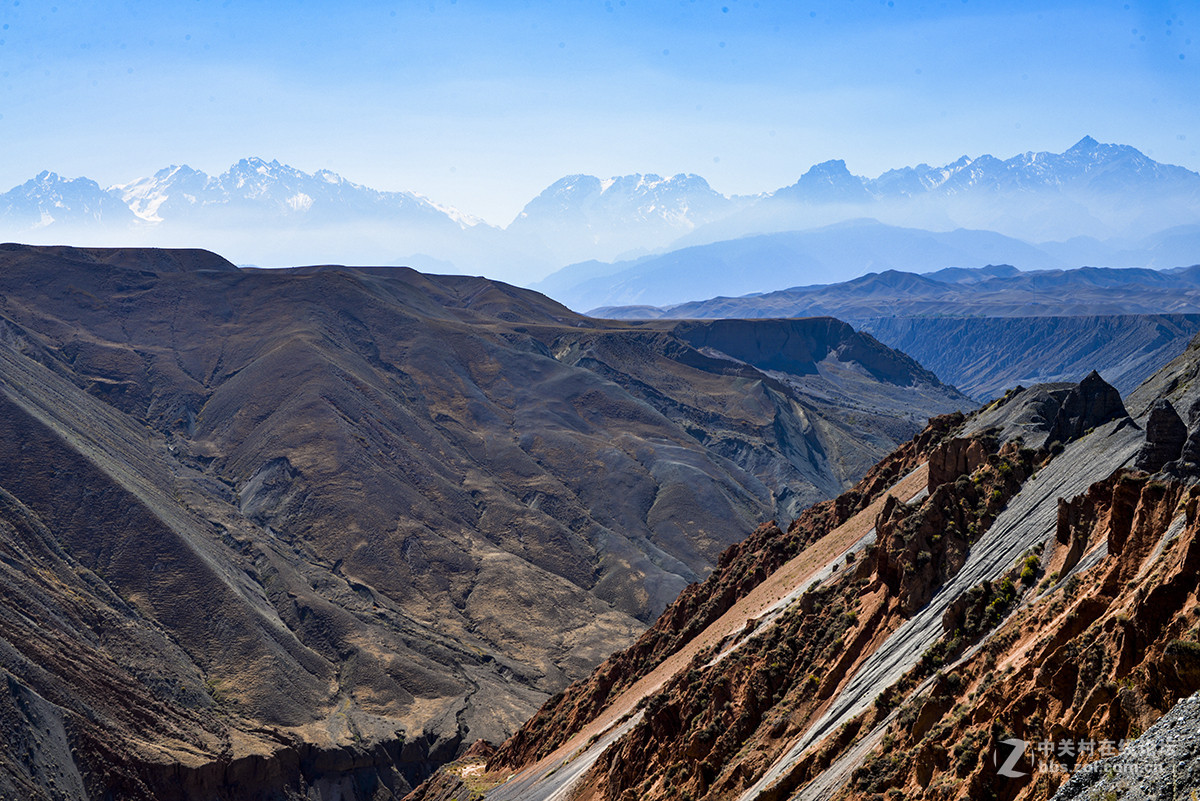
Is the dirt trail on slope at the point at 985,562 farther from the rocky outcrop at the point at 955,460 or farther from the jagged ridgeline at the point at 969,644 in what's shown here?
the rocky outcrop at the point at 955,460

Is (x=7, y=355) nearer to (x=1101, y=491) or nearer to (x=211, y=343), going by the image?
(x=211, y=343)

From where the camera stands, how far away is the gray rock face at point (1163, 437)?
22359 millimetres

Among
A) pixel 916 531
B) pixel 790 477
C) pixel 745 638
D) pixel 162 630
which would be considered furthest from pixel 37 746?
pixel 790 477

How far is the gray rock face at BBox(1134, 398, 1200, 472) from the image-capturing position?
22359mm

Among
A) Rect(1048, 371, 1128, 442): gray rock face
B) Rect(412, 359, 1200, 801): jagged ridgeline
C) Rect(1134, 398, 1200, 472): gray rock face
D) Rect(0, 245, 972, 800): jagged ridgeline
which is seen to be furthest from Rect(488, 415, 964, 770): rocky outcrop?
Rect(1134, 398, 1200, 472): gray rock face

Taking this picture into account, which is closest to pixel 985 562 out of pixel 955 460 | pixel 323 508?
pixel 955 460

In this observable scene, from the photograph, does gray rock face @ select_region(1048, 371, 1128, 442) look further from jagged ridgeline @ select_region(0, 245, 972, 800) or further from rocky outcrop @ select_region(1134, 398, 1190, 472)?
jagged ridgeline @ select_region(0, 245, 972, 800)

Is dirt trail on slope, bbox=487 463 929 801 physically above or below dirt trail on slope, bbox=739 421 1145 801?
below

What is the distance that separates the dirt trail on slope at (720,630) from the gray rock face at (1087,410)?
28.4ft

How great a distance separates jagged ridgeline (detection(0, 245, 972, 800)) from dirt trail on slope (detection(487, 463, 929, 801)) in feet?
15.5

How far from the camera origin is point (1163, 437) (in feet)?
74.2

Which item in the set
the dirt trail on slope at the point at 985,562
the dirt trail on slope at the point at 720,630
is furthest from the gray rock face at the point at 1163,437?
the dirt trail on slope at the point at 720,630

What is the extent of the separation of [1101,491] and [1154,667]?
7166mm

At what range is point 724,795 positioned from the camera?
27.8 metres
